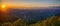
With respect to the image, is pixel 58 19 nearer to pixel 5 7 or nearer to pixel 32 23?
pixel 32 23

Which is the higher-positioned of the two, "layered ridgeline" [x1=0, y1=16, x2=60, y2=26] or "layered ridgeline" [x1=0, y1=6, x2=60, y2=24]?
"layered ridgeline" [x1=0, y1=6, x2=60, y2=24]

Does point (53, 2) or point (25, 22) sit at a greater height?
point (53, 2)

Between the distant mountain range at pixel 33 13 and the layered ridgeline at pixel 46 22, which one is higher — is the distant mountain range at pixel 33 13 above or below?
above

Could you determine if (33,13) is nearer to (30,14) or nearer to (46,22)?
(30,14)

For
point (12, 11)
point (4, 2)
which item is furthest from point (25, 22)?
point (4, 2)

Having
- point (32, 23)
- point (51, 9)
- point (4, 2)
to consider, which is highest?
point (4, 2)

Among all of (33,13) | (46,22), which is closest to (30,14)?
(33,13)
